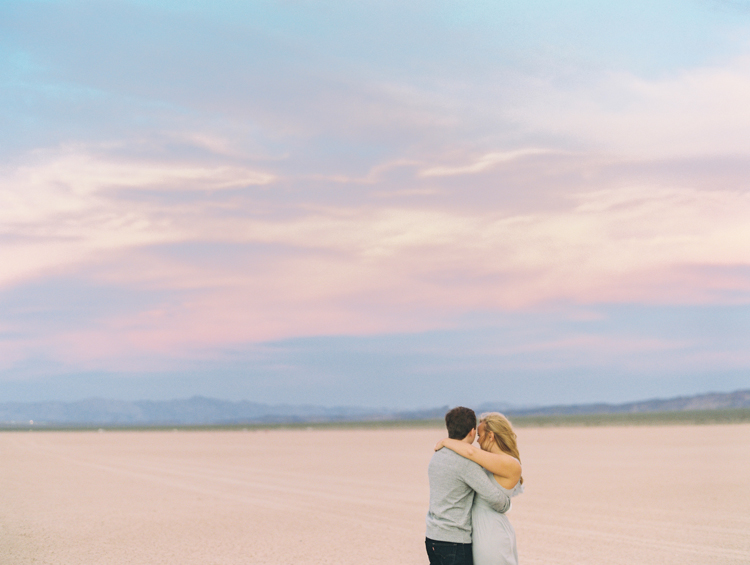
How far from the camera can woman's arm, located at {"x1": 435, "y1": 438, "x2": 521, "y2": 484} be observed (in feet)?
15.8

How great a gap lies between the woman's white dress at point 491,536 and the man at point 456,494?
48mm

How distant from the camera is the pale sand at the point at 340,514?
11.0 m

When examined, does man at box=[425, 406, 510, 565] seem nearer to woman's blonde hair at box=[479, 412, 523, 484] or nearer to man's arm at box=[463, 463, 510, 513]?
man's arm at box=[463, 463, 510, 513]

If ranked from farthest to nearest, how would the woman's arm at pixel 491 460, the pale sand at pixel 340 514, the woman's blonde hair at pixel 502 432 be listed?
Result: the pale sand at pixel 340 514, the woman's blonde hair at pixel 502 432, the woman's arm at pixel 491 460

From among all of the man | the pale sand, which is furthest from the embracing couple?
the pale sand

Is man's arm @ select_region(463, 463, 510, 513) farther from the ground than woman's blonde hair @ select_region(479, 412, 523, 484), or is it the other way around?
woman's blonde hair @ select_region(479, 412, 523, 484)

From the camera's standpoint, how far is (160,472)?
2628 centimetres

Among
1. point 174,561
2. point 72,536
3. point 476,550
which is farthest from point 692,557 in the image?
point 72,536

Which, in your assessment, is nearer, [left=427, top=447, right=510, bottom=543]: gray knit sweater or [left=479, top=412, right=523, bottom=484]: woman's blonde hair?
[left=427, top=447, right=510, bottom=543]: gray knit sweater

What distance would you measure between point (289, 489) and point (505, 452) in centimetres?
1584

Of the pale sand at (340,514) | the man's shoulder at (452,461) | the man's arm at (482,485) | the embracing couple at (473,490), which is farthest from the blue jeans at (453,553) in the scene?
the pale sand at (340,514)

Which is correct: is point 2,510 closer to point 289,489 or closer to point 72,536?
point 72,536

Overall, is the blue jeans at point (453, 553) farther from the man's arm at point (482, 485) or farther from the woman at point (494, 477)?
the man's arm at point (482, 485)

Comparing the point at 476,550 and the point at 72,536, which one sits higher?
the point at 476,550
